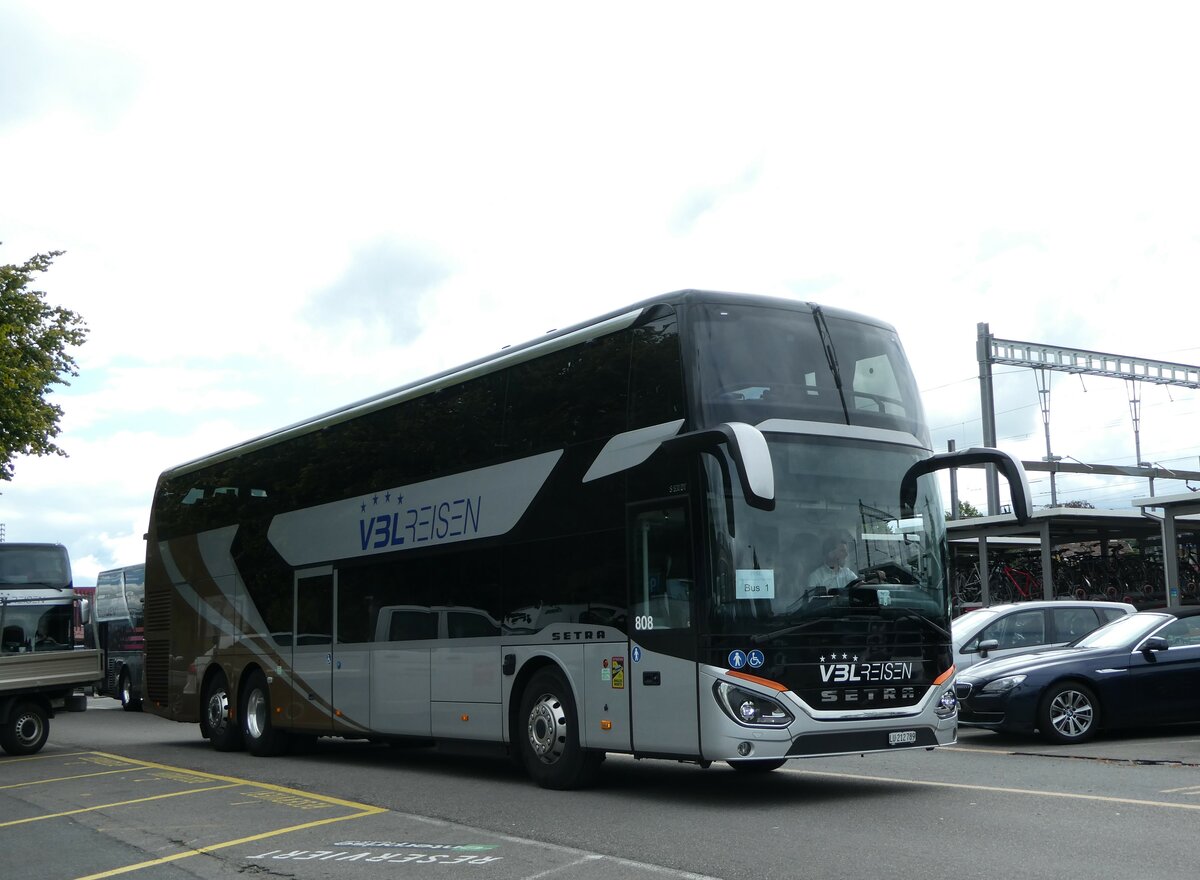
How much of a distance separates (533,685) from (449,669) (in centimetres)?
163

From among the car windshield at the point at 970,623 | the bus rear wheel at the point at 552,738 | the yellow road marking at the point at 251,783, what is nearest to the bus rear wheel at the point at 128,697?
the yellow road marking at the point at 251,783

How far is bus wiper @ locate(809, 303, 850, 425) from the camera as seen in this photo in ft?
36.5

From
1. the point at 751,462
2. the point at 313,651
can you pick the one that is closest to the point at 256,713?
the point at 313,651

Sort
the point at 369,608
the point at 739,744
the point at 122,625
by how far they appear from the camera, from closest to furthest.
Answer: the point at 739,744, the point at 369,608, the point at 122,625

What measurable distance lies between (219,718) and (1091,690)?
11.6 meters

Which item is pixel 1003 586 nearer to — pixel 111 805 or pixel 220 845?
pixel 111 805

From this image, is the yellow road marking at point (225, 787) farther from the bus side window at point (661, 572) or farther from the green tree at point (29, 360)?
the green tree at point (29, 360)

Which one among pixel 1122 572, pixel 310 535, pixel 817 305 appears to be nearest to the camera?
pixel 817 305

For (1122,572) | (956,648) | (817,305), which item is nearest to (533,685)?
(817,305)

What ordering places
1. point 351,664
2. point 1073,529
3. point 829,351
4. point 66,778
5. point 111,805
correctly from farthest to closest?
point 1073,529 < point 351,664 < point 66,778 < point 111,805 < point 829,351

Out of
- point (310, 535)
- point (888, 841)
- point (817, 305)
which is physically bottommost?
point (888, 841)

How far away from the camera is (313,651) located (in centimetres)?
1628

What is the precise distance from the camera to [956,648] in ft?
55.0

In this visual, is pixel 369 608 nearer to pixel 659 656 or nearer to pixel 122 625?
pixel 659 656
